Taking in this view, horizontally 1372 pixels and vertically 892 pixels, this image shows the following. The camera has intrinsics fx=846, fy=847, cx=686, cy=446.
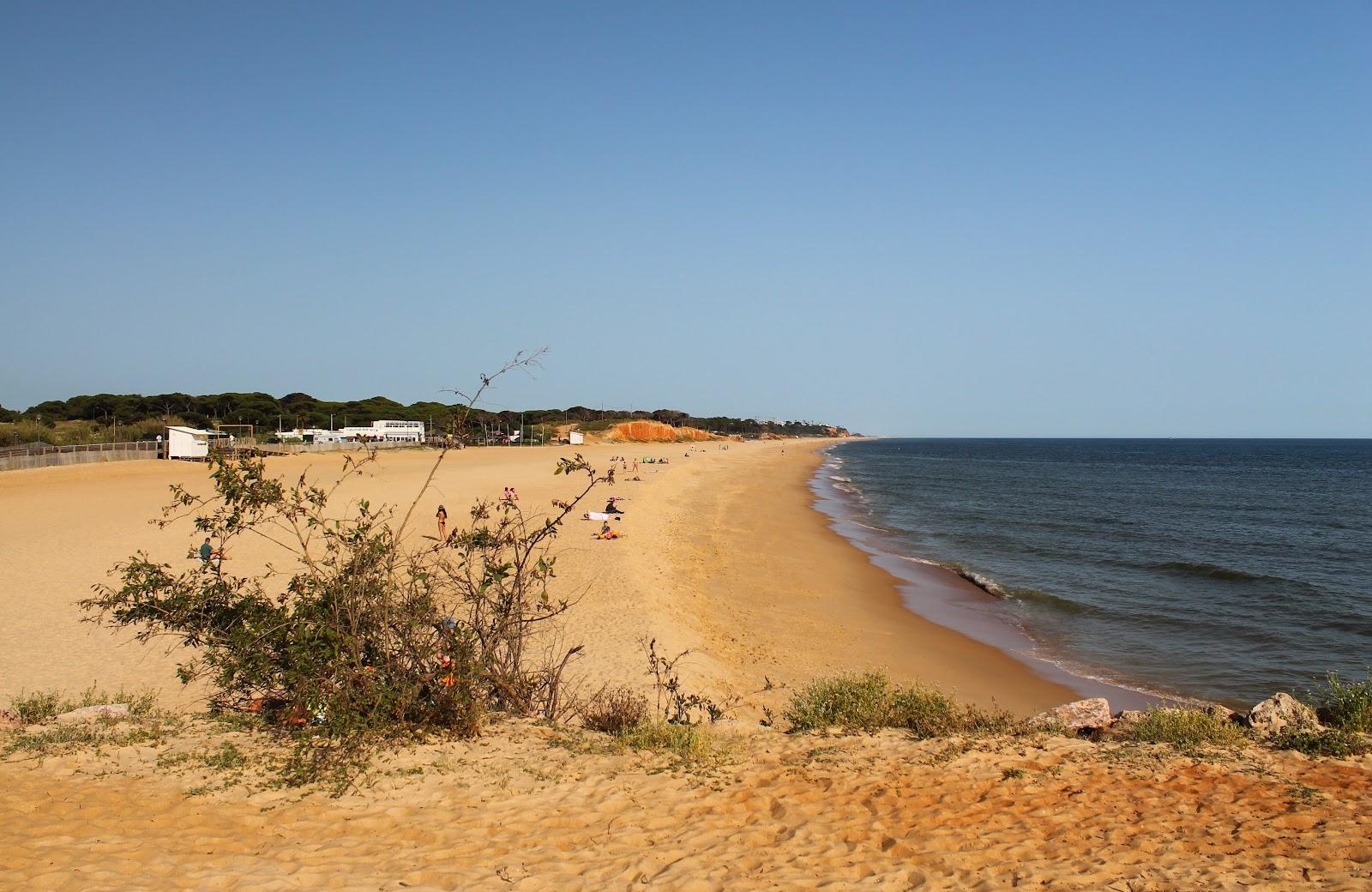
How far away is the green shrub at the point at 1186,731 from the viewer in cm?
694

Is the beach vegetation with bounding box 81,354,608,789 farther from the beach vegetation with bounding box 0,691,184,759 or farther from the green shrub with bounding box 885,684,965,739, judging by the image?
the green shrub with bounding box 885,684,965,739

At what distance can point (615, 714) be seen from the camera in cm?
747

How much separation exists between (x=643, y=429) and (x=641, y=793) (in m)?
111

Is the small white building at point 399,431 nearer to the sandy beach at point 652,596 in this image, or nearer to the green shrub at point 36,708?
the sandy beach at point 652,596

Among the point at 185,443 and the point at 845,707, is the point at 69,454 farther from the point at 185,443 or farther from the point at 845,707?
the point at 845,707

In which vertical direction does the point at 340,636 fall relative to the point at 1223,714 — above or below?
above

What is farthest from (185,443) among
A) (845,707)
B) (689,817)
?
(689,817)

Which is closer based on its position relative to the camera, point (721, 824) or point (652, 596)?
point (721, 824)

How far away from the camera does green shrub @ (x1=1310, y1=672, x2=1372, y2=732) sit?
7.06m

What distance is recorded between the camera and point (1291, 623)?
15.3 metres

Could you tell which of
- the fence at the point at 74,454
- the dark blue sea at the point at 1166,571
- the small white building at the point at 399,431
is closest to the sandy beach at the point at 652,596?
the dark blue sea at the point at 1166,571

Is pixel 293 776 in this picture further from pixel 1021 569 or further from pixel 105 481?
pixel 105 481

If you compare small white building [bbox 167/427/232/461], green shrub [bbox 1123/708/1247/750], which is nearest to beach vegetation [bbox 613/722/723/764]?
green shrub [bbox 1123/708/1247/750]

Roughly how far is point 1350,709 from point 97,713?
10770 millimetres
